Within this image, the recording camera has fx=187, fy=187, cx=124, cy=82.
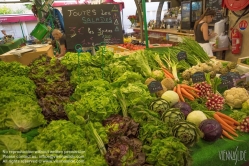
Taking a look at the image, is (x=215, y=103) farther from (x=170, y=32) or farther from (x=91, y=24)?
(x=170, y=32)

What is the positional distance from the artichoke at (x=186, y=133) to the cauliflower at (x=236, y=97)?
0.77m

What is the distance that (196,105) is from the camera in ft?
6.31

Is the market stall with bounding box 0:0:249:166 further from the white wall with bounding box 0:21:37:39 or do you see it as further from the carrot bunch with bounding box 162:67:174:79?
the white wall with bounding box 0:21:37:39

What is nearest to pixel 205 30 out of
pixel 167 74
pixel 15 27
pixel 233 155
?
pixel 167 74

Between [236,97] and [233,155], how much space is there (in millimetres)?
655

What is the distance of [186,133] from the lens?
56.8 inches

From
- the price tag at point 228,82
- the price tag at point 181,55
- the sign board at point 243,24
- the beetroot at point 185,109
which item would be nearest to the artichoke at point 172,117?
the beetroot at point 185,109

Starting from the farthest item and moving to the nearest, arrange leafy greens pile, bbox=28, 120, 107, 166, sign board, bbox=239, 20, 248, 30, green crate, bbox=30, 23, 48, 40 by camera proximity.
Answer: sign board, bbox=239, 20, 248, 30 → green crate, bbox=30, 23, 48, 40 → leafy greens pile, bbox=28, 120, 107, 166

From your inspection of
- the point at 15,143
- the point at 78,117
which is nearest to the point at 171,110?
the point at 78,117

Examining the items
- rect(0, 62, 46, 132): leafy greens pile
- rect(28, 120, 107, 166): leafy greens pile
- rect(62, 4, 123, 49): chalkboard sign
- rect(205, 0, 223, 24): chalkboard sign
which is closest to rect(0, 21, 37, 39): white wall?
rect(205, 0, 223, 24): chalkboard sign

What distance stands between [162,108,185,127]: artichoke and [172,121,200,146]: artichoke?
88 mm

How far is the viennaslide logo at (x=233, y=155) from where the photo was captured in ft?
5.03

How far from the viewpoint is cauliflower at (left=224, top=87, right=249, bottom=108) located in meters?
1.96

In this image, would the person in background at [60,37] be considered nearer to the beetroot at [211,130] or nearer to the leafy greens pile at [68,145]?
the leafy greens pile at [68,145]
